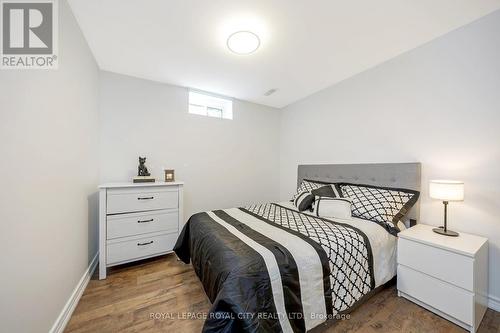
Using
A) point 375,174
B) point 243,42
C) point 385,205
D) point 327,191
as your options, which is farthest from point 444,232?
point 243,42

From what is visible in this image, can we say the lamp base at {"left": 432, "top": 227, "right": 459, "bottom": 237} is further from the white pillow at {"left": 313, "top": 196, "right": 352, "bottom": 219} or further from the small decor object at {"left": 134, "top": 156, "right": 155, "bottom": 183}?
the small decor object at {"left": 134, "top": 156, "right": 155, "bottom": 183}

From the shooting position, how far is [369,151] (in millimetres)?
2314

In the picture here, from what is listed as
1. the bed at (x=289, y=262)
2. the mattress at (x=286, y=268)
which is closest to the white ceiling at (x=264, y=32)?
the bed at (x=289, y=262)

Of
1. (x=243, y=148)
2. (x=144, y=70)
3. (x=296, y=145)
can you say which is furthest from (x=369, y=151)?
(x=144, y=70)

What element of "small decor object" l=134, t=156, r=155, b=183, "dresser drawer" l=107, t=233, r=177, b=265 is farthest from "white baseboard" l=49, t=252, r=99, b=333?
"small decor object" l=134, t=156, r=155, b=183

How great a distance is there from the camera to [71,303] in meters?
1.43

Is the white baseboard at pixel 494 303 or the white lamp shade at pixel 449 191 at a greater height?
the white lamp shade at pixel 449 191

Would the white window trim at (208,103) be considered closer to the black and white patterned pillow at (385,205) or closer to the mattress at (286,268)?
the mattress at (286,268)

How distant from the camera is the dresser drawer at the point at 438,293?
4.16 ft

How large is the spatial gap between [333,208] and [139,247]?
2173mm

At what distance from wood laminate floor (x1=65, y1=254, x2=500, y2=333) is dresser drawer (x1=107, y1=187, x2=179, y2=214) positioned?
703 millimetres

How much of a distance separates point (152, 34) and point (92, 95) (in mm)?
994

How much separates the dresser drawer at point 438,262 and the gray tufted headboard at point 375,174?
21.0 inches

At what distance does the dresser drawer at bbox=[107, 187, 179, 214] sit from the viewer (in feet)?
6.39
